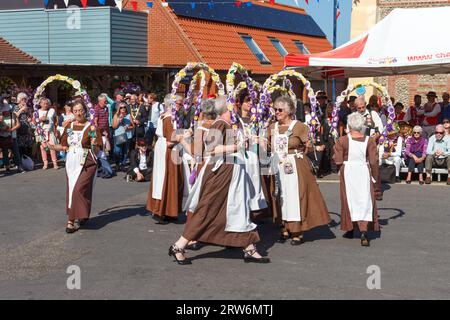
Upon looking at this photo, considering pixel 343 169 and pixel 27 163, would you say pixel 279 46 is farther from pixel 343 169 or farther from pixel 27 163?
pixel 343 169

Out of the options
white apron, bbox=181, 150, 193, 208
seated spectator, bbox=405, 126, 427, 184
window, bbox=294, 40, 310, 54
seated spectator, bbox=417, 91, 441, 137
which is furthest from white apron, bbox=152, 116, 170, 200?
window, bbox=294, 40, 310, 54

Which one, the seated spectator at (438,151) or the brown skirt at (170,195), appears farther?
the seated spectator at (438,151)

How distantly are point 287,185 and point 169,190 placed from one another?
2.10 meters

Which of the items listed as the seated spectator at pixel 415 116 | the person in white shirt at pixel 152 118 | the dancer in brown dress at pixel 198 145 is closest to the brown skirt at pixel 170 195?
the dancer in brown dress at pixel 198 145

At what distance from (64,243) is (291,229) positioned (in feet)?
9.34

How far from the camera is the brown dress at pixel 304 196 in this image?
8.52m

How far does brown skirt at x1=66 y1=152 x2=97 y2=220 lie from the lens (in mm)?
9234

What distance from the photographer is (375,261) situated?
7.66m

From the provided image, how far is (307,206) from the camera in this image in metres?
8.58

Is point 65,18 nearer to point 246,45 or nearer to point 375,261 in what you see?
point 246,45

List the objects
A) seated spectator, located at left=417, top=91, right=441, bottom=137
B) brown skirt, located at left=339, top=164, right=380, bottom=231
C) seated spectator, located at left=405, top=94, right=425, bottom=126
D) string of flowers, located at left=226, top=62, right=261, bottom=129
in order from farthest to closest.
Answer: seated spectator, located at left=405, top=94, right=425, bottom=126 → seated spectator, located at left=417, top=91, right=441, bottom=137 → brown skirt, located at left=339, top=164, right=380, bottom=231 → string of flowers, located at left=226, top=62, right=261, bottom=129

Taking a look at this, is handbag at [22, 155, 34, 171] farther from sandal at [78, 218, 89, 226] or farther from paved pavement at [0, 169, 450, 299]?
sandal at [78, 218, 89, 226]

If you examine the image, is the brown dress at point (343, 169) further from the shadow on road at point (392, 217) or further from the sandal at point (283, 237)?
the shadow on road at point (392, 217)

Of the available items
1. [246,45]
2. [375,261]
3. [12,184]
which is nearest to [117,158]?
[12,184]
